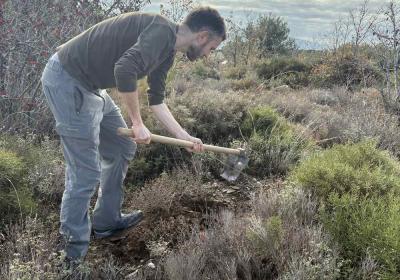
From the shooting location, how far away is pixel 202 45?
288 cm

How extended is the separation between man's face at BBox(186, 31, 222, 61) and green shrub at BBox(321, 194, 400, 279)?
1420 millimetres

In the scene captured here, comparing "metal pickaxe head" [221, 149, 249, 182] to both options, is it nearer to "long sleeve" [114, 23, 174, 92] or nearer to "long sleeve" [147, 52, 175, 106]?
"long sleeve" [147, 52, 175, 106]

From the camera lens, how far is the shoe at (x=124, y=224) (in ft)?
11.6

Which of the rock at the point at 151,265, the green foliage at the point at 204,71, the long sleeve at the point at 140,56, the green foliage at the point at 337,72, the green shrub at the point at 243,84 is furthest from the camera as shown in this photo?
the green foliage at the point at 204,71

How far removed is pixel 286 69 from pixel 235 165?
10851 millimetres

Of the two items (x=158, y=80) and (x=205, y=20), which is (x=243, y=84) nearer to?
(x=158, y=80)

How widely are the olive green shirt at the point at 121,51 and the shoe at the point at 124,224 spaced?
3.90ft

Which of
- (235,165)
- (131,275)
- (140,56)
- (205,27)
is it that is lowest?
(131,275)

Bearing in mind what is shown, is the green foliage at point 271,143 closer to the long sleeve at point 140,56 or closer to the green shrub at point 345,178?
the green shrub at point 345,178

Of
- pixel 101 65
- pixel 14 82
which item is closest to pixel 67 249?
pixel 101 65

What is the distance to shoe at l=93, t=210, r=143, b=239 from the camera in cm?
354

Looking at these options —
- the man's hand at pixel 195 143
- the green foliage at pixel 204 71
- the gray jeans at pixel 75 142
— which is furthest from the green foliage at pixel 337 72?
the gray jeans at pixel 75 142

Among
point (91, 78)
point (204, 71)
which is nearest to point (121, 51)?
point (91, 78)

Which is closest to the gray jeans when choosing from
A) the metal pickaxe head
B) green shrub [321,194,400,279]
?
the metal pickaxe head
